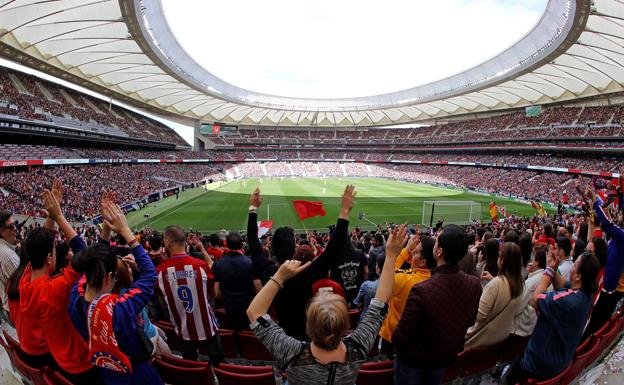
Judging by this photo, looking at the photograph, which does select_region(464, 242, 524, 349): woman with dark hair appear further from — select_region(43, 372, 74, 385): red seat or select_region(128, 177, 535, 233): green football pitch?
select_region(128, 177, 535, 233): green football pitch

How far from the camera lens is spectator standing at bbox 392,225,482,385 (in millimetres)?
2594

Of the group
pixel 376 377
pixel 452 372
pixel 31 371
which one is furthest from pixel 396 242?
pixel 31 371

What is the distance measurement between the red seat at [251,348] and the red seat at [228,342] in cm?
15

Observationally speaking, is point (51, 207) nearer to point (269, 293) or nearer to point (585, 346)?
point (269, 293)

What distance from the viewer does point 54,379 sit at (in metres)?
2.78

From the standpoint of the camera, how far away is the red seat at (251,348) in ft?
13.6

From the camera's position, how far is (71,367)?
290 cm

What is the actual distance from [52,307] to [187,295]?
3.95ft

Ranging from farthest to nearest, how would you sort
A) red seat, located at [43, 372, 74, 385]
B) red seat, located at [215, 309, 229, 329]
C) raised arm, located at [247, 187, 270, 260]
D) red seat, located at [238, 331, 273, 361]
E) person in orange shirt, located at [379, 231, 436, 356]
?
red seat, located at [215, 309, 229, 329], red seat, located at [238, 331, 273, 361], raised arm, located at [247, 187, 270, 260], person in orange shirt, located at [379, 231, 436, 356], red seat, located at [43, 372, 74, 385]

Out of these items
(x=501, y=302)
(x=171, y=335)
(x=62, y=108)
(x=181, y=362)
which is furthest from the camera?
(x=62, y=108)

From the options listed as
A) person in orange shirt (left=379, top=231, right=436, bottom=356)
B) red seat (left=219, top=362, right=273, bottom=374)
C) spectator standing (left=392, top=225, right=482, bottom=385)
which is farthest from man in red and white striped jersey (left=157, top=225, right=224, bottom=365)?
spectator standing (left=392, top=225, right=482, bottom=385)

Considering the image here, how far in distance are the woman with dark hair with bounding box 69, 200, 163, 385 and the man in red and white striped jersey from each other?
3.07 feet

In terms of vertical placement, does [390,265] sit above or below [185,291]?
above

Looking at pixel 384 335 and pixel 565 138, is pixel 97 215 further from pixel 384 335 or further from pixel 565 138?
pixel 565 138
